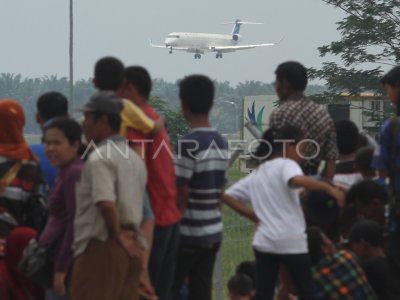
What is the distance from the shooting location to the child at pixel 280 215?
8125 millimetres

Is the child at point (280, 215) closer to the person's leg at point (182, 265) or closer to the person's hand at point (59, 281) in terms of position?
the person's leg at point (182, 265)

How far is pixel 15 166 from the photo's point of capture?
7840 mm

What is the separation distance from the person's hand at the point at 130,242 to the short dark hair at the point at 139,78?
116 centimetres

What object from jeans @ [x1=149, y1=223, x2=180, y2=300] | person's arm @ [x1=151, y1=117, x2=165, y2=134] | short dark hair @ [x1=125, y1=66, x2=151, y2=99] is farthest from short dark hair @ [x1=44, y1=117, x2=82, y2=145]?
jeans @ [x1=149, y1=223, x2=180, y2=300]

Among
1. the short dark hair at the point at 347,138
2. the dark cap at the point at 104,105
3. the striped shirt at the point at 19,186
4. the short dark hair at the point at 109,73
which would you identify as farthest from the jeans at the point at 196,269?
the short dark hair at the point at 347,138

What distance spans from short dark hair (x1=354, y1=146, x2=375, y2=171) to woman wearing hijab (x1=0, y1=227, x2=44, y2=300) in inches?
97.3

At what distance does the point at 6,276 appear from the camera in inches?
313

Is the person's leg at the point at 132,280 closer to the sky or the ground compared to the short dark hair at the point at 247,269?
closer to the sky

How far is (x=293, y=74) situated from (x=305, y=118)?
1.09 feet

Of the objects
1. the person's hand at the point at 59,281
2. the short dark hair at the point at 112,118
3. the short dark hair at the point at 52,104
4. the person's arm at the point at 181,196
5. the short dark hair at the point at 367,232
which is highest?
the short dark hair at the point at 52,104

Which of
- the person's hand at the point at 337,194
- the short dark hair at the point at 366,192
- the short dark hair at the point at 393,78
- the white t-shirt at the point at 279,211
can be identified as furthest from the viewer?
the short dark hair at the point at 393,78

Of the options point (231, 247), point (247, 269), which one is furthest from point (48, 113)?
point (231, 247)

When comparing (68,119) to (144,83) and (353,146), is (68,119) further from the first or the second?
(353,146)

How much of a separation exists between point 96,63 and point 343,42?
33.2 metres
